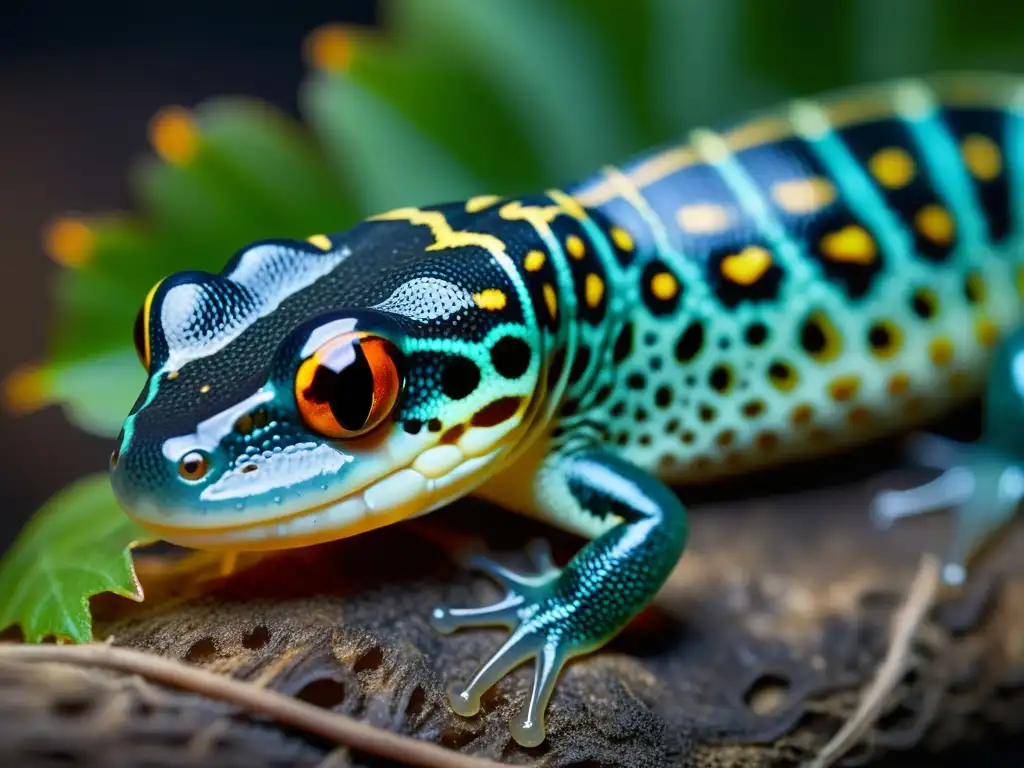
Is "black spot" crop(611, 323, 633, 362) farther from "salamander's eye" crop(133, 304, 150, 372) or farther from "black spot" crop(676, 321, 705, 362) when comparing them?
"salamander's eye" crop(133, 304, 150, 372)

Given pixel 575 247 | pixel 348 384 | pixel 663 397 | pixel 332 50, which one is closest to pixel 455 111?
pixel 332 50

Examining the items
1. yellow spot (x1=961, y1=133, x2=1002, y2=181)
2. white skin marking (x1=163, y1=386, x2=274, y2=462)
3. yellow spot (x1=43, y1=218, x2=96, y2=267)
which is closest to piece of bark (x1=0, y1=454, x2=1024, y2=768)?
white skin marking (x1=163, y1=386, x2=274, y2=462)

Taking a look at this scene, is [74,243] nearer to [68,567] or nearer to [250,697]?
[68,567]

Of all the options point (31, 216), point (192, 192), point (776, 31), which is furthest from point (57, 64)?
point (776, 31)

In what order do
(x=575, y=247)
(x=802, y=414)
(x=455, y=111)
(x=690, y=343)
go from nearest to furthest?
(x=575, y=247) → (x=690, y=343) → (x=802, y=414) → (x=455, y=111)

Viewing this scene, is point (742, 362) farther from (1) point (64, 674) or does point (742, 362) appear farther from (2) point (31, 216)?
(2) point (31, 216)

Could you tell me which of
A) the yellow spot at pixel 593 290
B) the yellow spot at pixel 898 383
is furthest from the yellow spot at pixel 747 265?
the yellow spot at pixel 898 383
